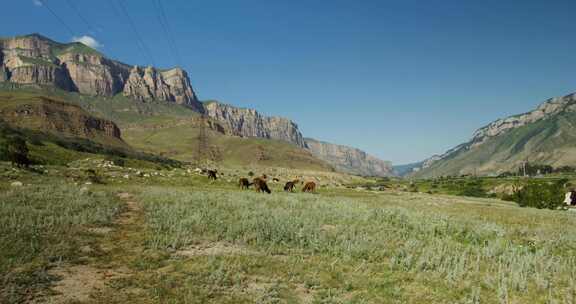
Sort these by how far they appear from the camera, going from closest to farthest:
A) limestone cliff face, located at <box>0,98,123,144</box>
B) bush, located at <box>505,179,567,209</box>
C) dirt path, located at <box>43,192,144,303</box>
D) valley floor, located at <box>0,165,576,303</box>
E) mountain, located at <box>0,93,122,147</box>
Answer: dirt path, located at <box>43,192,144,303</box> < valley floor, located at <box>0,165,576,303</box> < bush, located at <box>505,179,567,209</box> < limestone cliff face, located at <box>0,98,123,144</box> < mountain, located at <box>0,93,122,147</box>

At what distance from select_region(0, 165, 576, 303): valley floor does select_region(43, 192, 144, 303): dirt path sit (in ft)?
0.14

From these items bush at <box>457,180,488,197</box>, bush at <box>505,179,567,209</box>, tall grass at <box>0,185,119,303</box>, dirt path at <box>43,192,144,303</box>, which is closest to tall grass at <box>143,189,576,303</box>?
dirt path at <box>43,192,144,303</box>

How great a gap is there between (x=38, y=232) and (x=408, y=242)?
53.3 feet

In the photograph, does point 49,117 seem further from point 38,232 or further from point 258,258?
point 258,258

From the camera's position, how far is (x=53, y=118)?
170 m

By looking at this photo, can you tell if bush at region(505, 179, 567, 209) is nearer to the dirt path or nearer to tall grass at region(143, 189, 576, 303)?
tall grass at region(143, 189, 576, 303)

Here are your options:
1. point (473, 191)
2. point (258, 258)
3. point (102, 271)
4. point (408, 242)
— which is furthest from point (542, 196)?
point (473, 191)

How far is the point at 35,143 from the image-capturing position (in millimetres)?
74125

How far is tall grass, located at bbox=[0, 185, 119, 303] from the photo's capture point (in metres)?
9.95

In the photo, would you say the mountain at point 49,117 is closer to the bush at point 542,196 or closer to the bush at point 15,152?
the bush at point 15,152

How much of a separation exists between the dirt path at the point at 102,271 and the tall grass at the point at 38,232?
1.85ft

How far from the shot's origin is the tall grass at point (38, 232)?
995cm

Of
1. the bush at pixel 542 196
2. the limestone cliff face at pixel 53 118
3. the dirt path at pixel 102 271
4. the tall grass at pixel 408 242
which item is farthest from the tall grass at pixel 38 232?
the limestone cliff face at pixel 53 118

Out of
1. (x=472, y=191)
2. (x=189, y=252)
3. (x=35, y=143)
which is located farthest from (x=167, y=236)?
(x=472, y=191)
